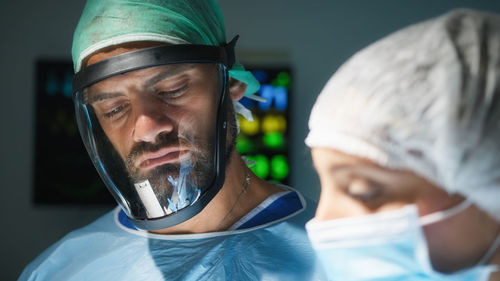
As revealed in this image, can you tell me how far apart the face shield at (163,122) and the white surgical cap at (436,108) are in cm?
46

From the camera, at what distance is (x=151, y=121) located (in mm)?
877

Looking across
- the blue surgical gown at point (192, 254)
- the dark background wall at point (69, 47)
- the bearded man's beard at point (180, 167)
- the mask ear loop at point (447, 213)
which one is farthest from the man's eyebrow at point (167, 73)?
the dark background wall at point (69, 47)

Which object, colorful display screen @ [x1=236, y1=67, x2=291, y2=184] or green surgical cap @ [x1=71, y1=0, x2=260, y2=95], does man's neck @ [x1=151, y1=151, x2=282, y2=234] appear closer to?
Answer: green surgical cap @ [x1=71, y1=0, x2=260, y2=95]

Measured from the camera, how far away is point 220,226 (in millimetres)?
1004

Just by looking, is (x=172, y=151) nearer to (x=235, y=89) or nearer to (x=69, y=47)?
(x=235, y=89)

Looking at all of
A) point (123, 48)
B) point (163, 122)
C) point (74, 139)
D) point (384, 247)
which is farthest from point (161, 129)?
point (74, 139)

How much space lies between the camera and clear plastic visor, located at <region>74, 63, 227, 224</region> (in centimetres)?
89

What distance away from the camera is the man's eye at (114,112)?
0.93 m

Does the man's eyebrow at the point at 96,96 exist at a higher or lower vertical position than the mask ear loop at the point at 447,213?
higher

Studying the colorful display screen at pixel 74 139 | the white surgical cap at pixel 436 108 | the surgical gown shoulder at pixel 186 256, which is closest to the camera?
the white surgical cap at pixel 436 108

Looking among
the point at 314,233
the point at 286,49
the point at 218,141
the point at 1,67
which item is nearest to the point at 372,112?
the point at 314,233

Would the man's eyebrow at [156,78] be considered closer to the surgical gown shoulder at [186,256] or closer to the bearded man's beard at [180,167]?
the bearded man's beard at [180,167]

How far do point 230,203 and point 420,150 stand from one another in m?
0.62

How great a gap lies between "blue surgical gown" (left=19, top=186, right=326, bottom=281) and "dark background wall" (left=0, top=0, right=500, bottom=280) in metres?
1.74
